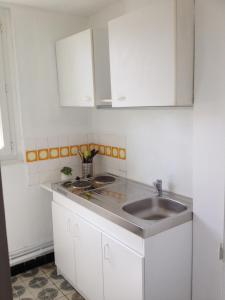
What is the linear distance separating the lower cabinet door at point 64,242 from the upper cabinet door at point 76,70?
0.87 meters

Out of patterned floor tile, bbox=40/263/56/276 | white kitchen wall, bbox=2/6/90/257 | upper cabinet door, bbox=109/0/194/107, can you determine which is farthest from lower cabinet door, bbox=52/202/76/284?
upper cabinet door, bbox=109/0/194/107

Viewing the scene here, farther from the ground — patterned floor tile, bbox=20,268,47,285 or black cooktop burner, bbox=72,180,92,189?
black cooktop burner, bbox=72,180,92,189

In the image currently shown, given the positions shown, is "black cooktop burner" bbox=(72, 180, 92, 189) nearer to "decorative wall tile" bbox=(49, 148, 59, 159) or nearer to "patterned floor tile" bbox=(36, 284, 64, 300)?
"decorative wall tile" bbox=(49, 148, 59, 159)

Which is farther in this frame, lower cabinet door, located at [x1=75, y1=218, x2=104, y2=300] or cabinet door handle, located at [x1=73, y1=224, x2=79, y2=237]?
cabinet door handle, located at [x1=73, y1=224, x2=79, y2=237]

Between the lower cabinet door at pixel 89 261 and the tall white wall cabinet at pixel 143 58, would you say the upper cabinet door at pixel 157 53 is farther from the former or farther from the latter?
the lower cabinet door at pixel 89 261

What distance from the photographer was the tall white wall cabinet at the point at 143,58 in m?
1.49

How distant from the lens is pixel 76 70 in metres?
2.22

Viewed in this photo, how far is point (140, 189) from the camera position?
2.14 m

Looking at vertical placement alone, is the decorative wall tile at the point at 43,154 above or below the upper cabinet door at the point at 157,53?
below

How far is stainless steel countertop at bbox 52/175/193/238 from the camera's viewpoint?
4.98 feet

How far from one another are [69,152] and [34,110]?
1.64 ft

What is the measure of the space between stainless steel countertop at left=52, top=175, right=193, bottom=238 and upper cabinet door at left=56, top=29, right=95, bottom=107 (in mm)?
671

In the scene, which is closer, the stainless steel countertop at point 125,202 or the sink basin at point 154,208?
the stainless steel countertop at point 125,202

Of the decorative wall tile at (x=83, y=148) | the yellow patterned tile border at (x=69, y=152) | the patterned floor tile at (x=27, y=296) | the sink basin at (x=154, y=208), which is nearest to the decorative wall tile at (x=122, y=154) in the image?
the yellow patterned tile border at (x=69, y=152)
